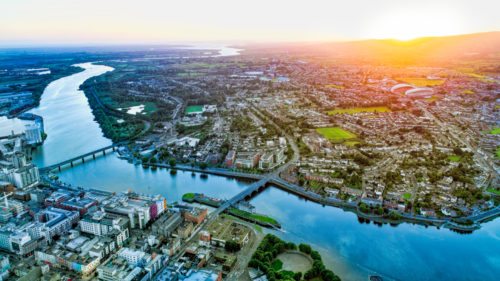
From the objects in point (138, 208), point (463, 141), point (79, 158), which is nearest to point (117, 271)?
point (138, 208)

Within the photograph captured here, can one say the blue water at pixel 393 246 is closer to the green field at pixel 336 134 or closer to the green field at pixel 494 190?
the green field at pixel 494 190

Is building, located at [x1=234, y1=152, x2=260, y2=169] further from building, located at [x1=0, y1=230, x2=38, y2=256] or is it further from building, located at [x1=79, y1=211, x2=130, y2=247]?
building, located at [x1=0, y1=230, x2=38, y2=256]

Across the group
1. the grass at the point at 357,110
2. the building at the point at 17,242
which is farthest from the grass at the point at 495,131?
the building at the point at 17,242

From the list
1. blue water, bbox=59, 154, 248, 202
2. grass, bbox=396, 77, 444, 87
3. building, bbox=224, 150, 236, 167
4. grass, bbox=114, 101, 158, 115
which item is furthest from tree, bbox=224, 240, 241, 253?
grass, bbox=396, 77, 444, 87

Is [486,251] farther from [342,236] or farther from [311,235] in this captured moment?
[311,235]

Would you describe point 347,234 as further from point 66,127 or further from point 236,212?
point 66,127

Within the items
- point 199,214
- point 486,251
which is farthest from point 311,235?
point 486,251
